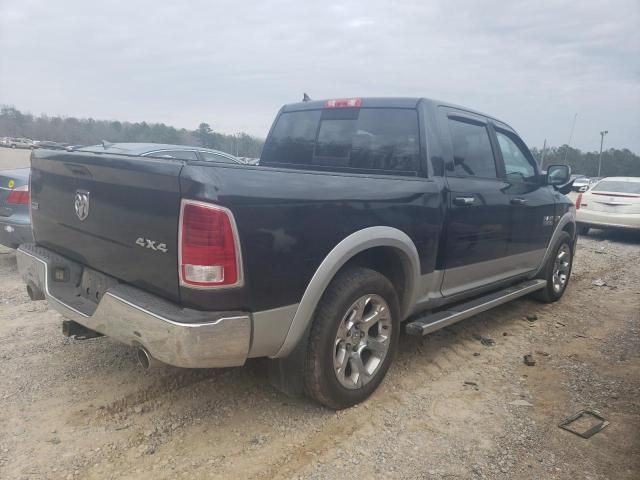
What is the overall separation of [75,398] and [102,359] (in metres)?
0.55

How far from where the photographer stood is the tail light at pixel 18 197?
235 inches

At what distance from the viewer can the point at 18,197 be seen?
19.6 ft

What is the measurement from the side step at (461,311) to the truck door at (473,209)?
0.14 meters

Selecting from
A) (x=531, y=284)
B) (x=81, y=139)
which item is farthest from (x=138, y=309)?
(x=81, y=139)

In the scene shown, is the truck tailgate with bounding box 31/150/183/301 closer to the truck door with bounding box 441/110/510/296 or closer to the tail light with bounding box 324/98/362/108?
the tail light with bounding box 324/98/362/108

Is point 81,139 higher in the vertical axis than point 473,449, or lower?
higher

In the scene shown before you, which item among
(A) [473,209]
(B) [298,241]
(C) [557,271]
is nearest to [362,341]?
(B) [298,241]

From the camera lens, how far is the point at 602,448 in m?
2.82

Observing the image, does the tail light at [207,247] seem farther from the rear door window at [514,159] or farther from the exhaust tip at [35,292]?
the rear door window at [514,159]

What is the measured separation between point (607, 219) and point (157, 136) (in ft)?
46.4

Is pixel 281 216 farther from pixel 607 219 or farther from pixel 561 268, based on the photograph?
pixel 607 219

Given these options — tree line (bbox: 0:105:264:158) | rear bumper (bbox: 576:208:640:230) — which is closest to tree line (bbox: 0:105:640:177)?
tree line (bbox: 0:105:264:158)

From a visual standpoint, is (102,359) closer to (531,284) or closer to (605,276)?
(531,284)

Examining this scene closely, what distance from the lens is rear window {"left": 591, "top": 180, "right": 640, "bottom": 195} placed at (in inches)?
436
